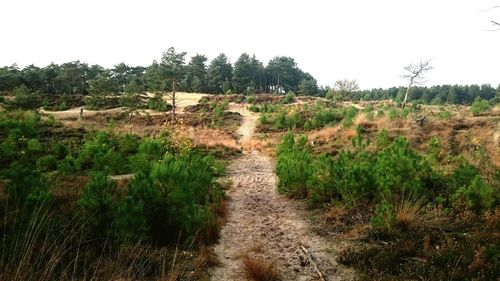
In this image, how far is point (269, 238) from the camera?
6148 mm

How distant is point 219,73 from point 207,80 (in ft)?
9.89

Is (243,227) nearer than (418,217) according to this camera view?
No

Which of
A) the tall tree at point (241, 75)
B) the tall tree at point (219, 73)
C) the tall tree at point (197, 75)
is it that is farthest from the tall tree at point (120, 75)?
the tall tree at point (241, 75)

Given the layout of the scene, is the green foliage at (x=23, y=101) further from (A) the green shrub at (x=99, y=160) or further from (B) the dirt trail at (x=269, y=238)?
(B) the dirt trail at (x=269, y=238)

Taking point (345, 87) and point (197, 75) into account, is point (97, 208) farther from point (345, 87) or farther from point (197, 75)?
point (197, 75)

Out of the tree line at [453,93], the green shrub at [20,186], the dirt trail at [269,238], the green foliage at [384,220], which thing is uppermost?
the tree line at [453,93]

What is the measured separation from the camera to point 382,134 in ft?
43.8

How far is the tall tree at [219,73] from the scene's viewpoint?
66.9 metres

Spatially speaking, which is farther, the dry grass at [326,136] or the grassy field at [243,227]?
the dry grass at [326,136]

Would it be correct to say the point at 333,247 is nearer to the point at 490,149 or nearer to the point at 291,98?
the point at 490,149

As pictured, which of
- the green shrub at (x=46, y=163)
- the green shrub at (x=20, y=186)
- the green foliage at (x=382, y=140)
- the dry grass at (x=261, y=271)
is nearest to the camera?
the dry grass at (x=261, y=271)

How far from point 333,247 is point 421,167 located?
111 inches

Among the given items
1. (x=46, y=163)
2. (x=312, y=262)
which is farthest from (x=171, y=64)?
(x=312, y=262)

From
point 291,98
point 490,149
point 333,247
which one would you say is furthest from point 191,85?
point 333,247
